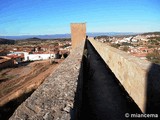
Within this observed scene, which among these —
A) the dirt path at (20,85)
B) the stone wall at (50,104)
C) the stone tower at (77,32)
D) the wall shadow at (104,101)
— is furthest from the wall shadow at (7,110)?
the stone tower at (77,32)

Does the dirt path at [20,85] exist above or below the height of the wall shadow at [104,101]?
below

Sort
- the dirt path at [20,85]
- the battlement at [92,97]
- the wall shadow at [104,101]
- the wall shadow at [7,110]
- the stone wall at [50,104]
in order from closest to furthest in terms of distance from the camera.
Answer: the stone wall at [50,104]
the battlement at [92,97]
the wall shadow at [104,101]
the wall shadow at [7,110]
the dirt path at [20,85]

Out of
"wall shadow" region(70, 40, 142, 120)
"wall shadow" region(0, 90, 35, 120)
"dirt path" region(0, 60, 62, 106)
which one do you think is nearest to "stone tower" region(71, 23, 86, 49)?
"dirt path" region(0, 60, 62, 106)

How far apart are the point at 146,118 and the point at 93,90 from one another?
260 centimetres

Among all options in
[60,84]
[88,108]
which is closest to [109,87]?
[88,108]

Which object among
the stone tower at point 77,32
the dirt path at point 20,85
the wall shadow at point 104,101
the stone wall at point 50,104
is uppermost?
the stone tower at point 77,32

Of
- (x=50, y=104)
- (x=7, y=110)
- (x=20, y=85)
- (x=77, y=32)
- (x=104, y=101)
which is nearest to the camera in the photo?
(x=50, y=104)

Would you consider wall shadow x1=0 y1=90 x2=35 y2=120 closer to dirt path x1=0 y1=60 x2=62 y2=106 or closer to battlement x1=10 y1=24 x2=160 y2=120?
dirt path x1=0 y1=60 x2=62 y2=106

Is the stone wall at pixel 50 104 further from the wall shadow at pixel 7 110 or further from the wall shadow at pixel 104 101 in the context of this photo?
the wall shadow at pixel 7 110

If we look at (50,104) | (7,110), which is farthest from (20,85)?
(50,104)

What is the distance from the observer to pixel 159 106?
3.73m

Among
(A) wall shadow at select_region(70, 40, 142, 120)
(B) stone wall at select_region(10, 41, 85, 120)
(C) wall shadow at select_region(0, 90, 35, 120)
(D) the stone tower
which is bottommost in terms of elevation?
(C) wall shadow at select_region(0, 90, 35, 120)

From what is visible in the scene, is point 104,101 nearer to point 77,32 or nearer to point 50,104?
point 50,104

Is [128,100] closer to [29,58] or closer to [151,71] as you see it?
[151,71]
